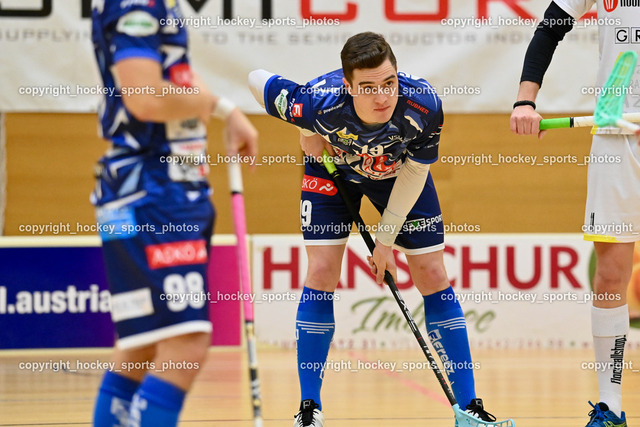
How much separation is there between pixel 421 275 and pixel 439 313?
0.14 meters

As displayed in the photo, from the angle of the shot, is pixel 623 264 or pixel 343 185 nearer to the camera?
pixel 623 264

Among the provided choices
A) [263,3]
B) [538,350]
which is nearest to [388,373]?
[538,350]

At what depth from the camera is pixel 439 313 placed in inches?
114

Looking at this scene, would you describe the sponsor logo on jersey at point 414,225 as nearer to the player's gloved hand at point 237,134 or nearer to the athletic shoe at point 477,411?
the athletic shoe at point 477,411

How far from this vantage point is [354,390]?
12.6 ft

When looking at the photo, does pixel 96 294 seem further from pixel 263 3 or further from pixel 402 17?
pixel 402 17

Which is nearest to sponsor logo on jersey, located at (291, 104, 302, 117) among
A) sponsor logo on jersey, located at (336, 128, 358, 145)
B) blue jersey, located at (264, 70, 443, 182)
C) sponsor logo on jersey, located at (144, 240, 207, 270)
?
blue jersey, located at (264, 70, 443, 182)

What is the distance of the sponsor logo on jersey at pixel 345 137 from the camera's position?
276 cm

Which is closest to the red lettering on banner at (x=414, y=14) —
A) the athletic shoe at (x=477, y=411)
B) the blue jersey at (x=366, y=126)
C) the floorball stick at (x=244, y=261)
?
the blue jersey at (x=366, y=126)

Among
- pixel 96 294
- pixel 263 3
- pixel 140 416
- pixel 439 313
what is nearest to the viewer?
pixel 140 416

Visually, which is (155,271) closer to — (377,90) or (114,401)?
(114,401)

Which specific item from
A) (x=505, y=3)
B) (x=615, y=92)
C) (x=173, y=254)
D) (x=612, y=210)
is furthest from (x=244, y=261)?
(x=505, y=3)

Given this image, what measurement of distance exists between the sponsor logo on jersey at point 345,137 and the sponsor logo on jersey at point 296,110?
0.48 ft

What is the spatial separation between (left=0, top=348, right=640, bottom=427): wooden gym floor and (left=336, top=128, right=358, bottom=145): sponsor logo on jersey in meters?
1.02
